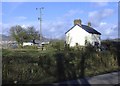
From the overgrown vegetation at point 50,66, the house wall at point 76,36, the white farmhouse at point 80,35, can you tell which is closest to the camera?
the overgrown vegetation at point 50,66

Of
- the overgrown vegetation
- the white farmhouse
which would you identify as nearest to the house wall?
the white farmhouse

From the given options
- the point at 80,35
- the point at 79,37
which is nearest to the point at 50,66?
the point at 80,35

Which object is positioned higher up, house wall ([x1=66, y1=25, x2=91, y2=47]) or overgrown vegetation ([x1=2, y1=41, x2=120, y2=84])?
house wall ([x1=66, y1=25, x2=91, y2=47])

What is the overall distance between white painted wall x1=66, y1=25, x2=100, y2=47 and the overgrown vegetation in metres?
44.0

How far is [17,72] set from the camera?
48.8 feet

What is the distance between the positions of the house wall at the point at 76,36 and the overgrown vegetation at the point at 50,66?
44.5m

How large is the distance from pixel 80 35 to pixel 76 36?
4.38 ft

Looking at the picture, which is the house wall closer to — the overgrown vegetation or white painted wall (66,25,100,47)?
white painted wall (66,25,100,47)

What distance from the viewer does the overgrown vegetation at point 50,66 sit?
14688 mm

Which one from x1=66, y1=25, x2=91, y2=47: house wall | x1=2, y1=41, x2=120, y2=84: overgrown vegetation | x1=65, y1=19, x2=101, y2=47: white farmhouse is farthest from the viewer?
x1=66, y1=25, x2=91, y2=47: house wall

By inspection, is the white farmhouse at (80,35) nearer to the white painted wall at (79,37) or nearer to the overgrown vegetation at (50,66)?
the white painted wall at (79,37)

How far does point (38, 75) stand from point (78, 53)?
5432mm

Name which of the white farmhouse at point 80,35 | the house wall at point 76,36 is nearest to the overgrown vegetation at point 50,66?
the white farmhouse at point 80,35

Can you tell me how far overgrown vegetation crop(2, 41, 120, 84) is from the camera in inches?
578
